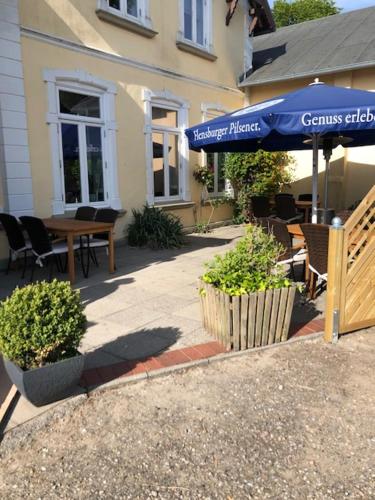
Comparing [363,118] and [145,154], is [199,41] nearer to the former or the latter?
[145,154]

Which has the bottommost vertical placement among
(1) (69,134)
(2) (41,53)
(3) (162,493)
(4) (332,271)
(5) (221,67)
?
(3) (162,493)

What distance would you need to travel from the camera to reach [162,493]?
6.74 ft

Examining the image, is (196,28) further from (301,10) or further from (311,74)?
(301,10)

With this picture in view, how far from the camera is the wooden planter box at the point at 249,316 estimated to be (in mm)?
3381

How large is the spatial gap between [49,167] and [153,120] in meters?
3.06

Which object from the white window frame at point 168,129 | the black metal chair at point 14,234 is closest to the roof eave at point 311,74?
the white window frame at point 168,129

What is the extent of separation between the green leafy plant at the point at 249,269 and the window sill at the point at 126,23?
600cm

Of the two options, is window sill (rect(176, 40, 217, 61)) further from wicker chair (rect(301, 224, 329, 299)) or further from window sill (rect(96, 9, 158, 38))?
wicker chair (rect(301, 224, 329, 299))

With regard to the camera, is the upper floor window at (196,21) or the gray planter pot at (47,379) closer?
the gray planter pot at (47,379)

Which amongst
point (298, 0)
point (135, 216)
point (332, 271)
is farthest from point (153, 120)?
point (298, 0)

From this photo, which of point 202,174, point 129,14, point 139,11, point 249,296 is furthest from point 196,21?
point 249,296

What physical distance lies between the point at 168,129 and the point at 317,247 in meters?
6.09

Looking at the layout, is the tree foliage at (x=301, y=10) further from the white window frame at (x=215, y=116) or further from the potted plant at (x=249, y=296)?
the potted plant at (x=249, y=296)

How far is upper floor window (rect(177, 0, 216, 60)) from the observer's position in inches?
377
